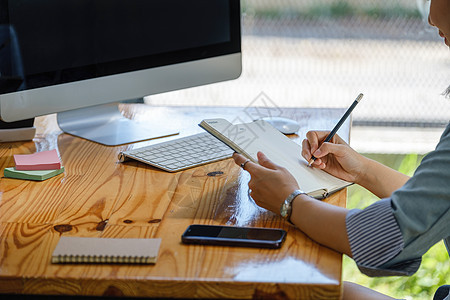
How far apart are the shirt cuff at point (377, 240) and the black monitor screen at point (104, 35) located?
70 cm

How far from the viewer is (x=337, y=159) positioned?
117cm

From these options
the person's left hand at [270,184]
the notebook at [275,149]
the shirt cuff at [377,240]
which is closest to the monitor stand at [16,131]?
the notebook at [275,149]

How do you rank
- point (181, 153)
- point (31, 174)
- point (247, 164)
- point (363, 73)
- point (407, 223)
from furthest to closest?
point (363, 73) → point (181, 153) → point (31, 174) → point (247, 164) → point (407, 223)

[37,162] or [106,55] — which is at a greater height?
[106,55]

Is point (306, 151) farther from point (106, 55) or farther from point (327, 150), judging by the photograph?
point (106, 55)

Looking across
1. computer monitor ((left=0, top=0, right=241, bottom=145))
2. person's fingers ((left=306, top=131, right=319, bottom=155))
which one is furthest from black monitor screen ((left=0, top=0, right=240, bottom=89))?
person's fingers ((left=306, top=131, right=319, bottom=155))

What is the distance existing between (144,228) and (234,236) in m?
0.15

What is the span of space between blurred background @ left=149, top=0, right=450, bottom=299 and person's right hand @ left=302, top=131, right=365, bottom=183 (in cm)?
95

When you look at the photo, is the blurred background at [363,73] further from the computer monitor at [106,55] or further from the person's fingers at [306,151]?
the person's fingers at [306,151]

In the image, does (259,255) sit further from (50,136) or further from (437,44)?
(437,44)

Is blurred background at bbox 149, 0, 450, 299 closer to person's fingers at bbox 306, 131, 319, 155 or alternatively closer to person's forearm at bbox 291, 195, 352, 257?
person's fingers at bbox 306, 131, 319, 155

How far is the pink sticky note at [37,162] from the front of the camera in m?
1.17

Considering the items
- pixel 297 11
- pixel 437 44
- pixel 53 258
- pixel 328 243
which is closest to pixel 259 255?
pixel 328 243

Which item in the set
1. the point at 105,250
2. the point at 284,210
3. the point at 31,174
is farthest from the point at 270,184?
the point at 31,174
